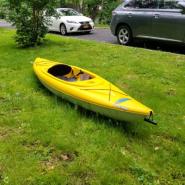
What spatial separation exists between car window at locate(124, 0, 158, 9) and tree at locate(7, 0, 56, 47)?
2.50m

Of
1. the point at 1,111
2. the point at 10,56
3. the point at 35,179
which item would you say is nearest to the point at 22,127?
the point at 1,111

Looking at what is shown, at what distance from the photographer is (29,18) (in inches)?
408

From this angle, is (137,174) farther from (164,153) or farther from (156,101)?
(156,101)

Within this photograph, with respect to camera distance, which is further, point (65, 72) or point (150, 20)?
point (150, 20)

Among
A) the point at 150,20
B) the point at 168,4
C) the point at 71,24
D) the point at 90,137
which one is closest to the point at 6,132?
the point at 90,137

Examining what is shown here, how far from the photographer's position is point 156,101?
603 cm

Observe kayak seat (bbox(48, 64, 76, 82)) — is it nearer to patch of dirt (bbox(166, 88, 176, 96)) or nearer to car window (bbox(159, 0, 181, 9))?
patch of dirt (bbox(166, 88, 176, 96))

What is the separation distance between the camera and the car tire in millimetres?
11367

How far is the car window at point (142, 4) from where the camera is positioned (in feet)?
35.0

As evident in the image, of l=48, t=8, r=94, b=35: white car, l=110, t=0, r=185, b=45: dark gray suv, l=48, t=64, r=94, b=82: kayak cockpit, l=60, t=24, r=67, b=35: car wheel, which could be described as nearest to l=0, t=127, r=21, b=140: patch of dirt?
l=48, t=64, r=94, b=82: kayak cockpit

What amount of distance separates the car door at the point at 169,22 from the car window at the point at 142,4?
26 centimetres

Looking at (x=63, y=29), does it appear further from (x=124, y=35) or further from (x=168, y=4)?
(x=168, y=4)

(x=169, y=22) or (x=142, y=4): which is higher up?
(x=142, y=4)

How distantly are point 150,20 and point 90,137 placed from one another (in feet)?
21.7
